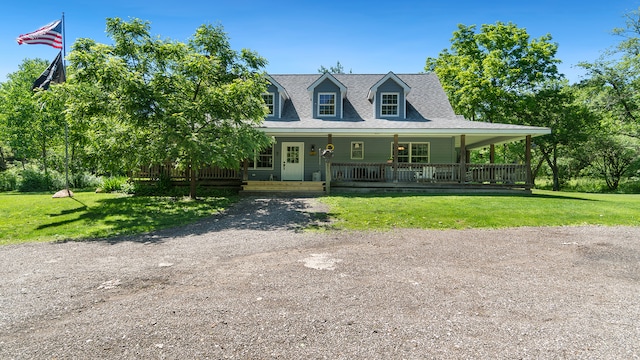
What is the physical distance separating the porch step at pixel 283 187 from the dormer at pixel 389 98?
18.6 feet

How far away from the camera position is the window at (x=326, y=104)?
1809 cm

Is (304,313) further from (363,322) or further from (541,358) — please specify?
(541,358)

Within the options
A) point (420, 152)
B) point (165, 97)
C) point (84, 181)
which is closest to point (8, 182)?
point (84, 181)

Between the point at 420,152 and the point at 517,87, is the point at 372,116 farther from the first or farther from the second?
the point at 517,87

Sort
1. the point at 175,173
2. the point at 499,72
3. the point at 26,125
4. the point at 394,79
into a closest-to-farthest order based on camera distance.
Answer: the point at 175,173, the point at 394,79, the point at 26,125, the point at 499,72

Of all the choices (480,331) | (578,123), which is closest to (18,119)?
(480,331)

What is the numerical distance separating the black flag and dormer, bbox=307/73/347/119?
425 inches

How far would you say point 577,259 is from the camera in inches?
231

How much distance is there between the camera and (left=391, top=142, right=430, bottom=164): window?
18.1 m

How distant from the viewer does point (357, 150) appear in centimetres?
1816

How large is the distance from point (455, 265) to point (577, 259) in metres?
2.34

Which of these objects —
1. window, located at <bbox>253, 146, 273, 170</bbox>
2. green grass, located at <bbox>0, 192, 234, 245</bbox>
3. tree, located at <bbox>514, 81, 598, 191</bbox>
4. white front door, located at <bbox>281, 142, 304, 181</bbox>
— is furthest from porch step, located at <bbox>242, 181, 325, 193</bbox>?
tree, located at <bbox>514, 81, 598, 191</bbox>

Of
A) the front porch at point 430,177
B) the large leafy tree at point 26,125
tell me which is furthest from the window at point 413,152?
the large leafy tree at point 26,125

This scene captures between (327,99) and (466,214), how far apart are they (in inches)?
417
